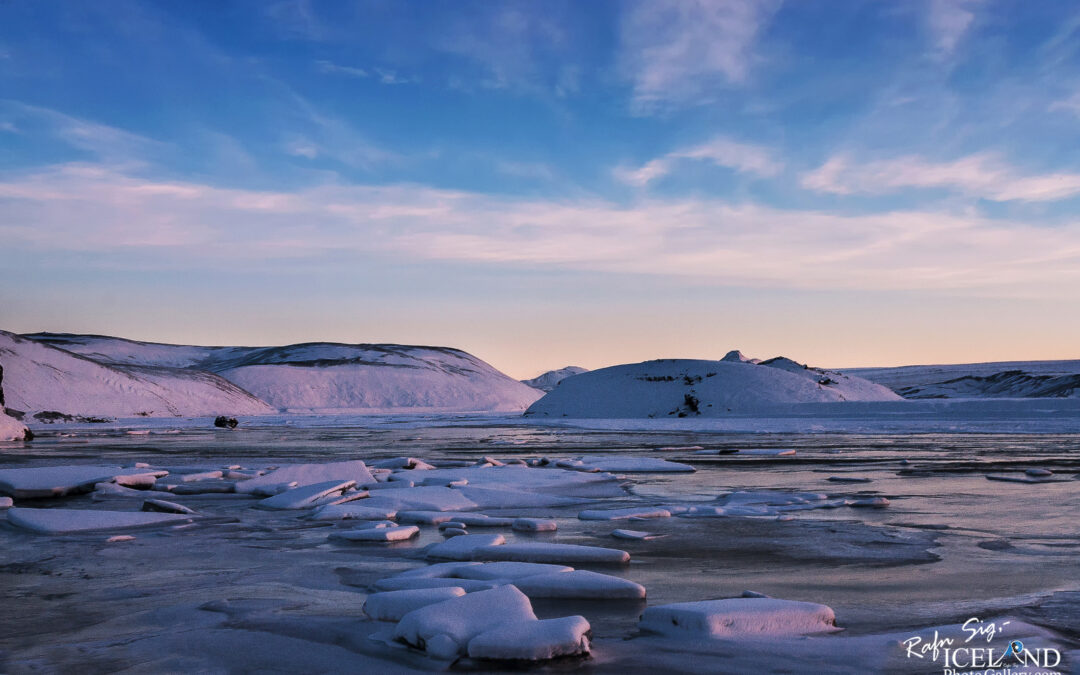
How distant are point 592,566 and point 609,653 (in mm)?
1980

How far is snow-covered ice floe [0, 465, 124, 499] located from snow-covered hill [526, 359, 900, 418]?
37365 millimetres

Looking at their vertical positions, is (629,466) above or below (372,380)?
below

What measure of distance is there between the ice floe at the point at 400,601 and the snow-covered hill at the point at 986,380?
2141 inches

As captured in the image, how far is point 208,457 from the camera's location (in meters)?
17.1

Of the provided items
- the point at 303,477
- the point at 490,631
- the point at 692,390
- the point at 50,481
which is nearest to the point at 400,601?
the point at 490,631

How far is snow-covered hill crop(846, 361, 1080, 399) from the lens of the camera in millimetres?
65062

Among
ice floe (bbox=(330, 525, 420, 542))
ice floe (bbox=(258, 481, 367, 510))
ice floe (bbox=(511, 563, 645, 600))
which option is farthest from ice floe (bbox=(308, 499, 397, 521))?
ice floe (bbox=(511, 563, 645, 600))

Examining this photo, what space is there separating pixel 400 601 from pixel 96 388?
60.9 metres

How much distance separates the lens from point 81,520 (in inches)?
290

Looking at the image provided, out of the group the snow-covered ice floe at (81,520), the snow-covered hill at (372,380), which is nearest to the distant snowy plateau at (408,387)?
the snow-covered hill at (372,380)

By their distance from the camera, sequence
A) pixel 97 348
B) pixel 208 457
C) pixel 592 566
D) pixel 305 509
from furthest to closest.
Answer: pixel 97 348 < pixel 208 457 < pixel 305 509 < pixel 592 566

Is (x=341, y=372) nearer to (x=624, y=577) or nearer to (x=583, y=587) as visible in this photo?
(x=624, y=577)

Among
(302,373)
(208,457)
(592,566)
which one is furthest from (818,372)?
(302,373)

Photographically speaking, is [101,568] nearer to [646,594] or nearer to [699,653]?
[646,594]
